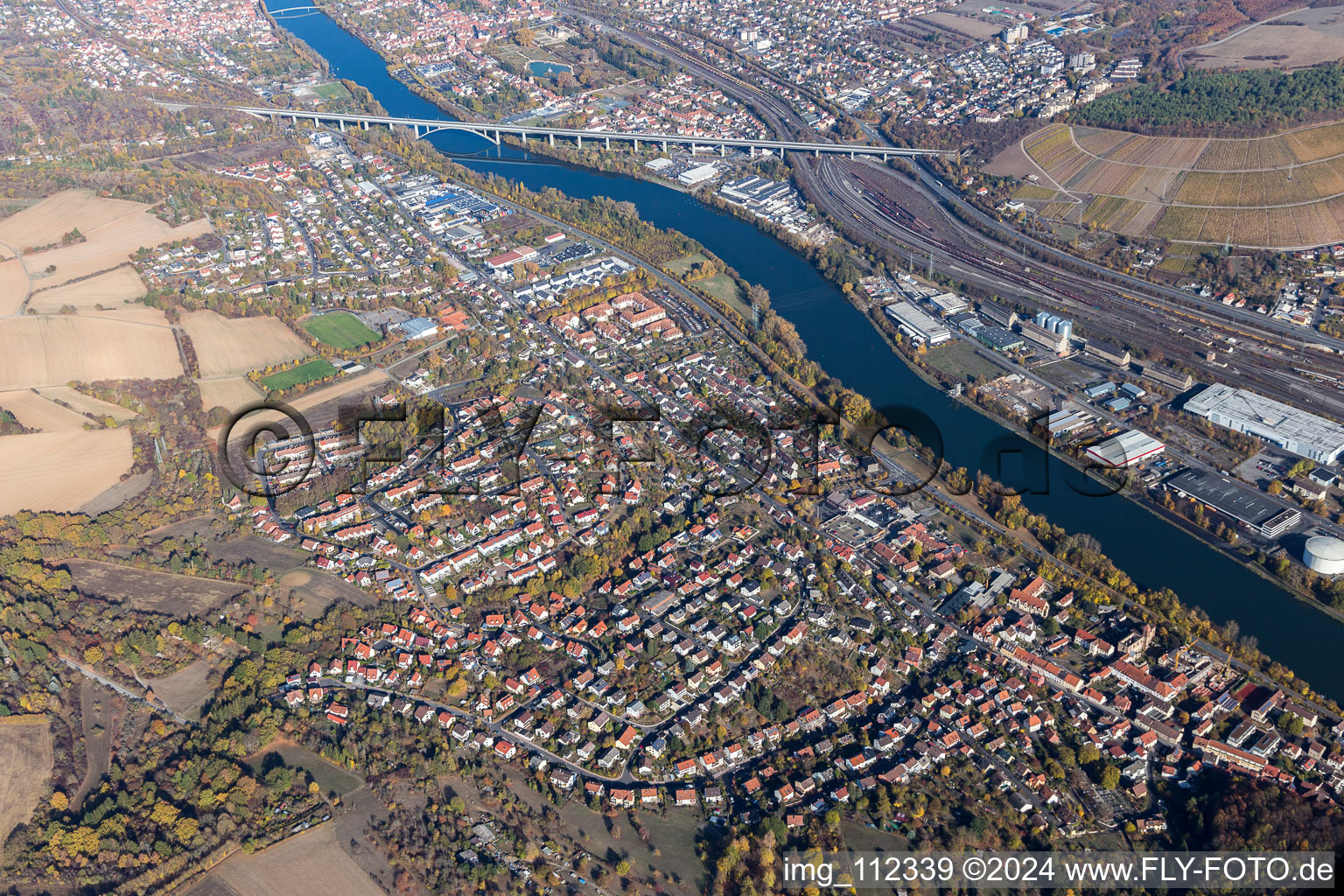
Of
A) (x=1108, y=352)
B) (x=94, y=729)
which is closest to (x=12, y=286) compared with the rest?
(x=94, y=729)

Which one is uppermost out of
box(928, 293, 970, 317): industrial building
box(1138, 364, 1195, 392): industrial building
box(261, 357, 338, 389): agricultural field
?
box(928, 293, 970, 317): industrial building

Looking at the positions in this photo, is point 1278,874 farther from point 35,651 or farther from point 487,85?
point 487,85

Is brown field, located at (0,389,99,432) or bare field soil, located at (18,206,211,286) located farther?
bare field soil, located at (18,206,211,286)

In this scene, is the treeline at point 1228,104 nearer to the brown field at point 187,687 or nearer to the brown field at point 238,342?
the brown field at point 238,342

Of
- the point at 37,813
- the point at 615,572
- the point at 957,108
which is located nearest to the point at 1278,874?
the point at 615,572

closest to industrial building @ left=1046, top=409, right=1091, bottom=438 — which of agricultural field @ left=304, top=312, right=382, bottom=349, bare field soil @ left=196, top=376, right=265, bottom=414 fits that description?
agricultural field @ left=304, top=312, right=382, bottom=349

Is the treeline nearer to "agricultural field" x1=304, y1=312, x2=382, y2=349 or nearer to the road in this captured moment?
"agricultural field" x1=304, y1=312, x2=382, y2=349

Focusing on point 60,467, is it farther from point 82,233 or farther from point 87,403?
point 82,233

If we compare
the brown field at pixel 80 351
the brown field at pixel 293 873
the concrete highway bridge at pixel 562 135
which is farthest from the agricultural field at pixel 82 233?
the brown field at pixel 293 873
